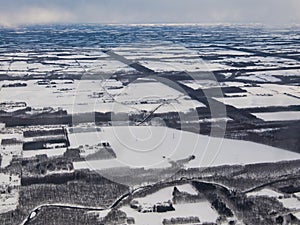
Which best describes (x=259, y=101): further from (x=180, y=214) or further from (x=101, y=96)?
(x=180, y=214)

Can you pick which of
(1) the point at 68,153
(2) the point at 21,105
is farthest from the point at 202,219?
(2) the point at 21,105

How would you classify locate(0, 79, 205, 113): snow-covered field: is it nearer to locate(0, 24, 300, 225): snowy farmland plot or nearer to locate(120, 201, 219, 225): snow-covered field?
locate(0, 24, 300, 225): snowy farmland plot

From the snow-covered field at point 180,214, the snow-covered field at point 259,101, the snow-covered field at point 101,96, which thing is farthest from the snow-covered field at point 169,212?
the snow-covered field at point 259,101

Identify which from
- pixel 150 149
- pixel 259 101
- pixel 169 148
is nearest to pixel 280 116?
pixel 259 101

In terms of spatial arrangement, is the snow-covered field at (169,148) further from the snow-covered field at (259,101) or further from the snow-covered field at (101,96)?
the snow-covered field at (259,101)

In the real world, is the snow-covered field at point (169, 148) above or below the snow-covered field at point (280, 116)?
below

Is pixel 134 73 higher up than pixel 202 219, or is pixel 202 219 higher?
pixel 134 73

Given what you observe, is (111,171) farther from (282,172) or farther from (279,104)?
(279,104)

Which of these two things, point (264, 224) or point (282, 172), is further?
point (282, 172)
